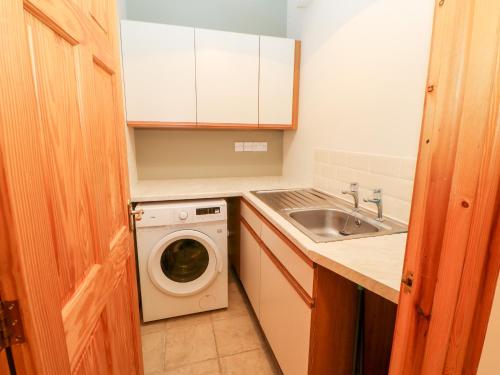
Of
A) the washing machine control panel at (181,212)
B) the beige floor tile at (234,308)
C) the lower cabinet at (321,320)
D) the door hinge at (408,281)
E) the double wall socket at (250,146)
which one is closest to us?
the door hinge at (408,281)

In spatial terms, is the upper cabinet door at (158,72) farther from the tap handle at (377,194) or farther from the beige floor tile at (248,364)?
the beige floor tile at (248,364)

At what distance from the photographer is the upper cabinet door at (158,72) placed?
192cm

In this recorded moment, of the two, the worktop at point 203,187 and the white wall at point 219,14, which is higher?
the white wall at point 219,14

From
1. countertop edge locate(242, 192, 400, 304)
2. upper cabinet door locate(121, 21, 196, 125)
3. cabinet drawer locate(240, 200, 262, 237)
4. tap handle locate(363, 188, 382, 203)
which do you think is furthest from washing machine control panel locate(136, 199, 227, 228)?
tap handle locate(363, 188, 382, 203)

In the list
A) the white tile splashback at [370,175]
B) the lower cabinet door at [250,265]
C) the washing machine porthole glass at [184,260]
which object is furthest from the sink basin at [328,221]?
the washing machine porthole glass at [184,260]

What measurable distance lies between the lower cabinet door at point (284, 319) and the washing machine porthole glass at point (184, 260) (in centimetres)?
56

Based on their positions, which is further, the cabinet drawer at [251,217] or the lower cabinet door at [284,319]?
the cabinet drawer at [251,217]

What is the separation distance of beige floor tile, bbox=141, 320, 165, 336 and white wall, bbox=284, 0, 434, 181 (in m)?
1.58

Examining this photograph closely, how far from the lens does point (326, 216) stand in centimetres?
163

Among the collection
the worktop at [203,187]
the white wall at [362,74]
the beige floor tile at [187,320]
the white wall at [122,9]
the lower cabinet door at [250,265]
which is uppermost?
the white wall at [122,9]

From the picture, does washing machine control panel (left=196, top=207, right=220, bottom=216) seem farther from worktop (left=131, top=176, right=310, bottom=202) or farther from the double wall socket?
the double wall socket

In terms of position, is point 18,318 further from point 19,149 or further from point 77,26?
point 77,26

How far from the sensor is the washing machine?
181 cm

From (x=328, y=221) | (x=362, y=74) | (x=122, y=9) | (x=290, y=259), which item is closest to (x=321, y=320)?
(x=290, y=259)
